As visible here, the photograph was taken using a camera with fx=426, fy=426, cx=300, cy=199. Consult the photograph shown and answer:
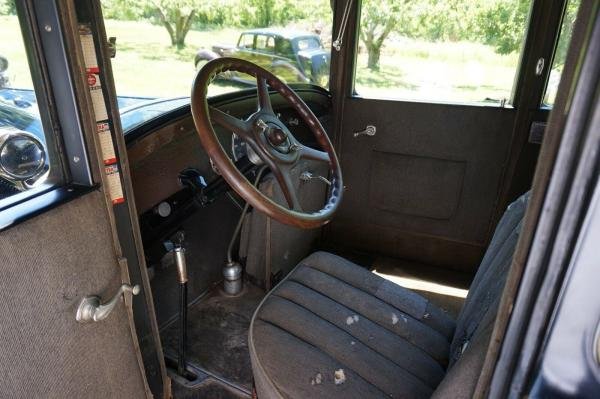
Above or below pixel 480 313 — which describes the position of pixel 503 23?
above

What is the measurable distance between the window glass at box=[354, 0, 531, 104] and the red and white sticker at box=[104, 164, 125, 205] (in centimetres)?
150

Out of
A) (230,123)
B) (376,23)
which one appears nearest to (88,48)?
(230,123)

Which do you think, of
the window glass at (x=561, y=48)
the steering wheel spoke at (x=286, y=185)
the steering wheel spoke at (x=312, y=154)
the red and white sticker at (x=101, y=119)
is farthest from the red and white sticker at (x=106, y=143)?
the window glass at (x=561, y=48)

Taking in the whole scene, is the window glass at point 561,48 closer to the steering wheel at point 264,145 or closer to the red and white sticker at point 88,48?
the steering wheel at point 264,145

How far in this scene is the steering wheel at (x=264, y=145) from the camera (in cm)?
104

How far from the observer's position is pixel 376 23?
6.48 feet

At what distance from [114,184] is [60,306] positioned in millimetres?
258

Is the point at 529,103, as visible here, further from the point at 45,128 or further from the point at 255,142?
the point at 45,128

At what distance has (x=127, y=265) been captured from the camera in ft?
3.16

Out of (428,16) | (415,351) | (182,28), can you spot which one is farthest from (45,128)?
(428,16)

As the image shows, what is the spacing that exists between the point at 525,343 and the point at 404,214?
1.79m

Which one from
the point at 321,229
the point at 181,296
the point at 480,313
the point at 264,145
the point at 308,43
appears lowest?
the point at 321,229

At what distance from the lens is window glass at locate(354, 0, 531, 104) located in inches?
70.8

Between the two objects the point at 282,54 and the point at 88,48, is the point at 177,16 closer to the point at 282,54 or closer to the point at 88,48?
the point at 282,54
